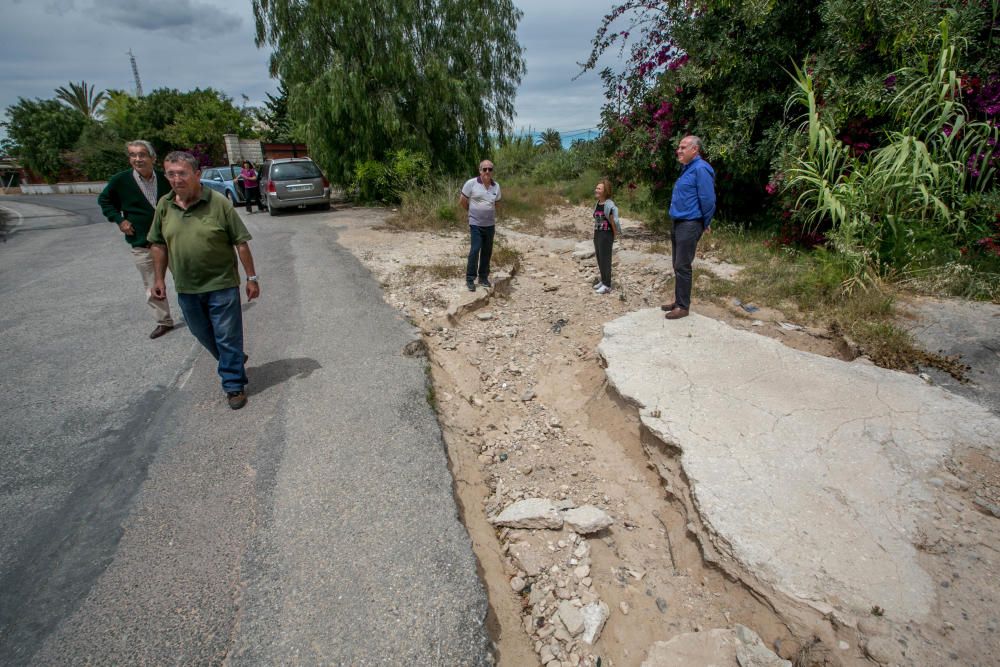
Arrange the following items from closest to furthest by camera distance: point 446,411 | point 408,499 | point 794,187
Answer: point 408,499 → point 446,411 → point 794,187

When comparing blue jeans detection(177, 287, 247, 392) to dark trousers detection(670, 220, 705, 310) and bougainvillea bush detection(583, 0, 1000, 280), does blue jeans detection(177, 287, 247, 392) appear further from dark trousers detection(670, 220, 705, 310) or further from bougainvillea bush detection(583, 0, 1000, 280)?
bougainvillea bush detection(583, 0, 1000, 280)

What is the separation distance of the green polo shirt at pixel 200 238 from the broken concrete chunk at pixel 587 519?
8.99ft

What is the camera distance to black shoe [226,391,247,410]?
11.1 feet

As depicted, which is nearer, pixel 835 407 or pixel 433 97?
pixel 835 407

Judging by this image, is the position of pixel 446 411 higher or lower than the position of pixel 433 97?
lower

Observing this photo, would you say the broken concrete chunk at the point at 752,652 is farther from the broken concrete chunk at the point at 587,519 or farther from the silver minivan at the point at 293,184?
the silver minivan at the point at 293,184

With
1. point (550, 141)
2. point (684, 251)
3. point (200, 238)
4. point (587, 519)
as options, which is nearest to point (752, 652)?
point (587, 519)

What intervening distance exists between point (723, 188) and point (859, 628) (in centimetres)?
844

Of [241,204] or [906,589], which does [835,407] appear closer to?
[906,589]

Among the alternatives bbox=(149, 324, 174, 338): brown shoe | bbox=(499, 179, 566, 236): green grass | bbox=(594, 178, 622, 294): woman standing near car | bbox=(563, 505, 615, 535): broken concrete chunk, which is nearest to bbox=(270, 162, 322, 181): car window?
bbox=(499, 179, 566, 236): green grass

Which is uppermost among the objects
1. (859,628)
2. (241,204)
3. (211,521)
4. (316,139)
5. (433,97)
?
(433,97)

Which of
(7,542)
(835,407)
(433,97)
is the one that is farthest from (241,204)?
(835,407)

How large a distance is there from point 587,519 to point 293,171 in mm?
13253

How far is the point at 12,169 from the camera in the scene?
39344 mm
